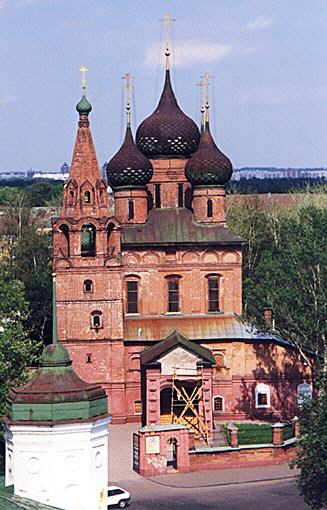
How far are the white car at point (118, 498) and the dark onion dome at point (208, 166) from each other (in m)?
14.7

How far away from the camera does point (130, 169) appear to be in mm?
46875

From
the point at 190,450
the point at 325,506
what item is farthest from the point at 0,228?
the point at 325,506

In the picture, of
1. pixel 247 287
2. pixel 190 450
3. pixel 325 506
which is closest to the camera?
pixel 325 506

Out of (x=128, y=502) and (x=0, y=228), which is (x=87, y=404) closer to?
(x=128, y=502)

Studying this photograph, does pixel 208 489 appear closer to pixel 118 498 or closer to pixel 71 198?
pixel 118 498

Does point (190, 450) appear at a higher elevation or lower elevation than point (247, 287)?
lower

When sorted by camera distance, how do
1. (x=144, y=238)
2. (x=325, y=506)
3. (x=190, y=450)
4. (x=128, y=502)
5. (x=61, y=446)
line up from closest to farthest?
(x=61, y=446)
(x=325, y=506)
(x=128, y=502)
(x=190, y=450)
(x=144, y=238)

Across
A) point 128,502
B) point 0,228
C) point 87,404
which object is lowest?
point 128,502

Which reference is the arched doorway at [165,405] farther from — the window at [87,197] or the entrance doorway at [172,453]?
the window at [87,197]

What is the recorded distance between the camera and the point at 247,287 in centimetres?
5028

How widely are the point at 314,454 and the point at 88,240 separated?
55.7ft

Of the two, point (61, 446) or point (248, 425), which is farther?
point (248, 425)

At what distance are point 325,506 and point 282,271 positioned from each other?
1300 centimetres

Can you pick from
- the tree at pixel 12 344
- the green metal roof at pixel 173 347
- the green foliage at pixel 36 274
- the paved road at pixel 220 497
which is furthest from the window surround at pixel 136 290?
the paved road at pixel 220 497
